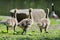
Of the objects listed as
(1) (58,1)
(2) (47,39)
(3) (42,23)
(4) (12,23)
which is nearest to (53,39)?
(2) (47,39)

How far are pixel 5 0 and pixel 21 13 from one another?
83.5ft

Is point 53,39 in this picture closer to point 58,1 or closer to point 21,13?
point 21,13

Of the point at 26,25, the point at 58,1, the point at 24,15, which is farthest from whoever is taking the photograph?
the point at 58,1

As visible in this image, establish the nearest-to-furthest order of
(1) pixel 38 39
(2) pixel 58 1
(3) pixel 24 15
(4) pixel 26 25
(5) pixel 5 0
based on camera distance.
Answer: (1) pixel 38 39, (4) pixel 26 25, (3) pixel 24 15, (2) pixel 58 1, (5) pixel 5 0

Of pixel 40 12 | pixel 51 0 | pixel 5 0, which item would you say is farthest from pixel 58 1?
pixel 40 12

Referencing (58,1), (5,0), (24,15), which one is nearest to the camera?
(24,15)

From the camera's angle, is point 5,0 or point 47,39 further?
point 5,0

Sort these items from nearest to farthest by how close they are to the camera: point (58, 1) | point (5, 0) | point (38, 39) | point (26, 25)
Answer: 1. point (38, 39)
2. point (26, 25)
3. point (58, 1)
4. point (5, 0)

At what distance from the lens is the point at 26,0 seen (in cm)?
4122

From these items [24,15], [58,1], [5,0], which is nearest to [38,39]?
[24,15]

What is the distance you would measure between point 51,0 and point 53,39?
3027 cm

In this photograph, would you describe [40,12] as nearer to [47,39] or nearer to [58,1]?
[47,39]

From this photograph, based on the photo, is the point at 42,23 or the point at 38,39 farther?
the point at 42,23

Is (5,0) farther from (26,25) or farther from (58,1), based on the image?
(26,25)
